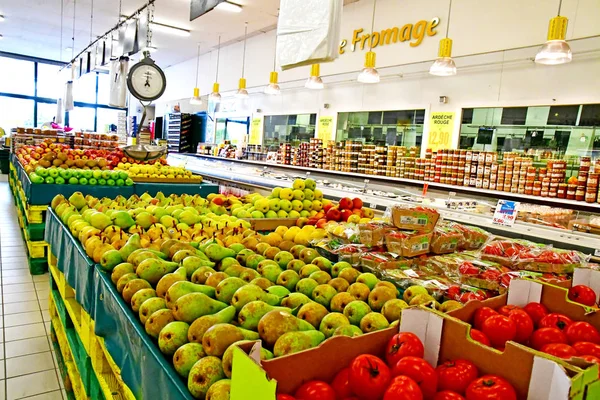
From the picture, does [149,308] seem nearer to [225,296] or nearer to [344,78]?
[225,296]

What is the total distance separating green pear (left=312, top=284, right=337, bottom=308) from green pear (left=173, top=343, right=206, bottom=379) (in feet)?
1.81

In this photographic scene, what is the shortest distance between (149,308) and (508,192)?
508cm

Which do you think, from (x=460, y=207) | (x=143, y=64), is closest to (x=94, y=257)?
(x=143, y=64)

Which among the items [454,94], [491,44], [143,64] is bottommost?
[143,64]

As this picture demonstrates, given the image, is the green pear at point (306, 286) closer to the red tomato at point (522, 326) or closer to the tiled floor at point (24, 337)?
the red tomato at point (522, 326)

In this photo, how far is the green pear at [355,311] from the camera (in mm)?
1456

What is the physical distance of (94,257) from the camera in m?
2.09

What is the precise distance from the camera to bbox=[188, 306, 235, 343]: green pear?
1283 mm

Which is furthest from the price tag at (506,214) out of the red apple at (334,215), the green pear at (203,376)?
the green pear at (203,376)

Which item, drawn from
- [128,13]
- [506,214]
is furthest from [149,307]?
[128,13]

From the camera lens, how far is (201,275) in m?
1.75

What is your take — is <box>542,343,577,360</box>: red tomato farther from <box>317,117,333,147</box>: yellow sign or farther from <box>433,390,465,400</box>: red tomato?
<box>317,117,333,147</box>: yellow sign

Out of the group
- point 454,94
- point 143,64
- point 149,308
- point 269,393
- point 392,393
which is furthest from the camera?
point 454,94

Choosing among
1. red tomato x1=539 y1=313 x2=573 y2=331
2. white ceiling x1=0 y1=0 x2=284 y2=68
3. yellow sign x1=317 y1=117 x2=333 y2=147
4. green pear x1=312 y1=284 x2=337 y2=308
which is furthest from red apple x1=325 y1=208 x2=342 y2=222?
white ceiling x1=0 y1=0 x2=284 y2=68
